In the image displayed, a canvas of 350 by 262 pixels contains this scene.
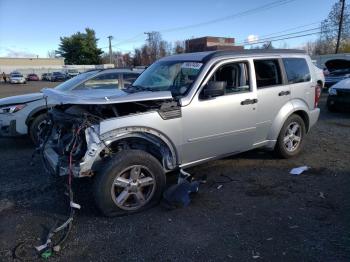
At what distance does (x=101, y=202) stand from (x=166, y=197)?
33.0 inches

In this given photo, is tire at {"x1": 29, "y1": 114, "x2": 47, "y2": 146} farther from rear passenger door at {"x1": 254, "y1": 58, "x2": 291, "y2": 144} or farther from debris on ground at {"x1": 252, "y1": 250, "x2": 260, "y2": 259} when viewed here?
debris on ground at {"x1": 252, "y1": 250, "x2": 260, "y2": 259}

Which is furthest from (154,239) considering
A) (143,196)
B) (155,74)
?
(155,74)

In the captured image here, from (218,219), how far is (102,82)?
5178 millimetres

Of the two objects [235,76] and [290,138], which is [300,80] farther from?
[235,76]

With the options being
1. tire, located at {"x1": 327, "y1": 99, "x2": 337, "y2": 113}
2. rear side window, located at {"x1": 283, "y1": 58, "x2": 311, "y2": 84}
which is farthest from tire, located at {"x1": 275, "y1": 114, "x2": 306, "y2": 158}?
tire, located at {"x1": 327, "y1": 99, "x2": 337, "y2": 113}

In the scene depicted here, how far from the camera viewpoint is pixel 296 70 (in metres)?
6.12

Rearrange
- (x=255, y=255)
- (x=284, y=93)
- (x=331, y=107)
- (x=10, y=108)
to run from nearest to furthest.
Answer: (x=255, y=255)
(x=284, y=93)
(x=10, y=108)
(x=331, y=107)

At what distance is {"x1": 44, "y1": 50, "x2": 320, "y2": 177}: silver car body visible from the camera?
160 inches

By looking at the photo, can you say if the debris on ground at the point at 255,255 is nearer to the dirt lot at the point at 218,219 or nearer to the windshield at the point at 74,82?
the dirt lot at the point at 218,219

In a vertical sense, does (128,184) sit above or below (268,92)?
below

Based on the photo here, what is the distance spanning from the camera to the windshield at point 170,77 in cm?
490

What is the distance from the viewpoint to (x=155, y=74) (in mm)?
5641

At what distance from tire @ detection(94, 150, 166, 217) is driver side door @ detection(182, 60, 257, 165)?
593 mm

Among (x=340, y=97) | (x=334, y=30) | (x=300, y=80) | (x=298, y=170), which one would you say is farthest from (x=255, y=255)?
(x=334, y=30)
